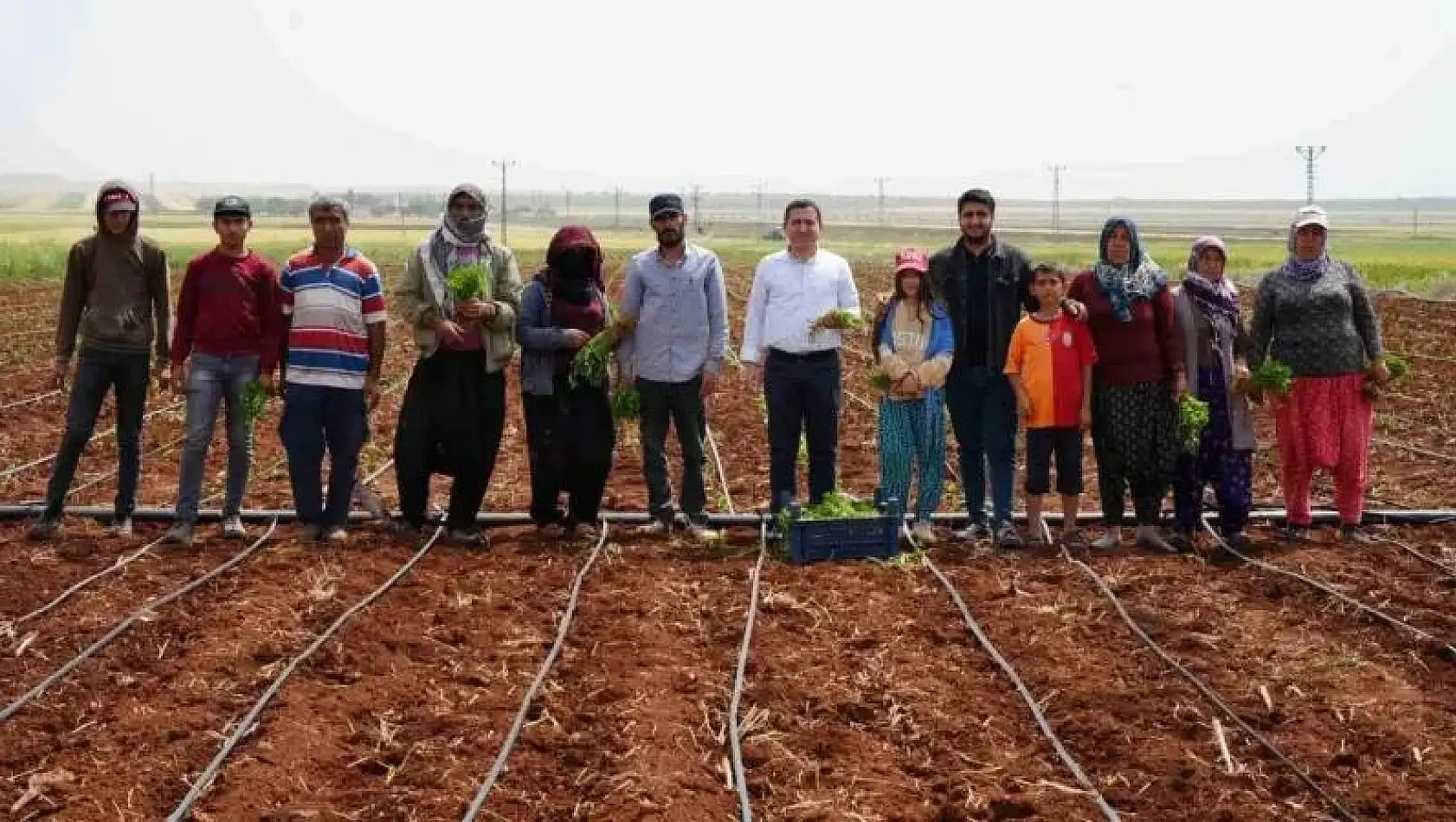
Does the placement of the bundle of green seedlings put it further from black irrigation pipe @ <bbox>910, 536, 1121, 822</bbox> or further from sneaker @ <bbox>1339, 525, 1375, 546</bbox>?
black irrigation pipe @ <bbox>910, 536, 1121, 822</bbox>

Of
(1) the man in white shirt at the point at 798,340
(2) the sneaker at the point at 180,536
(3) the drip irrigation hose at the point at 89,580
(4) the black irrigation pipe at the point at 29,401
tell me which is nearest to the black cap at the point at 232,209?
(2) the sneaker at the point at 180,536

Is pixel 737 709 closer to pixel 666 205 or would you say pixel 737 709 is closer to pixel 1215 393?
pixel 666 205

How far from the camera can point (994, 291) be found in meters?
6.77

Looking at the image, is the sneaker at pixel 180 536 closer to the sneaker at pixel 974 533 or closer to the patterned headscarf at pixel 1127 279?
the sneaker at pixel 974 533

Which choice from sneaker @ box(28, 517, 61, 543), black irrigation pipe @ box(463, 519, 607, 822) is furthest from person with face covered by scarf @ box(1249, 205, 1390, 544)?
sneaker @ box(28, 517, 61, 543)

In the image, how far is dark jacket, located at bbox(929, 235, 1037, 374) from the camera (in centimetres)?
675

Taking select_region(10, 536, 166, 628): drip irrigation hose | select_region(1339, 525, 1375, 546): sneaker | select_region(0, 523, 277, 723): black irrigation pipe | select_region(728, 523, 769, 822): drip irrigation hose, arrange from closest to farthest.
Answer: select_region(728, 523, 769, 822): drip irrigation hose
select_region(0, 523, 277, 723): black irrigation pipe
select_region(10, 536, 166, 628): drip irrigation hose
select_region(1339, 525, 1375, 546): sneaker

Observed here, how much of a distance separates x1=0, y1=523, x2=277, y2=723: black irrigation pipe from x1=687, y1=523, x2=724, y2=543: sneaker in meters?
2.12

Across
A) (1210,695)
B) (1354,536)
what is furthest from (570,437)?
(1354,536)

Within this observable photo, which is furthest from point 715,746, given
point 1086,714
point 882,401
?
point 882,401

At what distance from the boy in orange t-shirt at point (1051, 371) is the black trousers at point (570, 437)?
6.55 ft

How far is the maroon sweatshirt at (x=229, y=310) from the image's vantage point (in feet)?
21.8

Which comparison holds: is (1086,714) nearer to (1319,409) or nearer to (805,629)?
(805,629)

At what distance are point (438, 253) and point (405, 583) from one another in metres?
1.58
